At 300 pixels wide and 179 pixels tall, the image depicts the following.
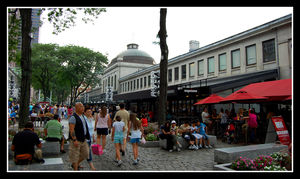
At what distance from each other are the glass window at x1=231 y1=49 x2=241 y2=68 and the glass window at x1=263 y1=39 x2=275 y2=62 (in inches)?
116

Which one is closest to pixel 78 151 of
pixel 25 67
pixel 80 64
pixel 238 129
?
pixel 25 67

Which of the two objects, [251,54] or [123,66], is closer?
[251,54]

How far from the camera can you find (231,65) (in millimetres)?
23141

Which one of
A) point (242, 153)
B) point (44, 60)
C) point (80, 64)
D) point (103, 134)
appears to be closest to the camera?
point (242, 153)

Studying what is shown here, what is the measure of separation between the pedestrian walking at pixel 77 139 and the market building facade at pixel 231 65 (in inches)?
421

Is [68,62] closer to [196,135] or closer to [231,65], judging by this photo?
[231,65]

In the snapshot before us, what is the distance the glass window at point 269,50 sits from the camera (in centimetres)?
1905

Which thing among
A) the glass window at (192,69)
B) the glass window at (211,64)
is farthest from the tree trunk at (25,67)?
the glass window at (192,69)

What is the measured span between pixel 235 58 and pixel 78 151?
68.5ft

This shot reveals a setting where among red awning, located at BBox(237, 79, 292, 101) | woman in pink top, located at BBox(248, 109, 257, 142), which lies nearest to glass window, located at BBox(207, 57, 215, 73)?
red awning, located at BBox(237, 79, 292, 101)

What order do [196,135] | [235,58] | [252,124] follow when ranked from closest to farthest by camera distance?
1. [196,135]
2. [252,124]
3. [235,58]

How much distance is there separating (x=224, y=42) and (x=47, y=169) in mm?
22308
